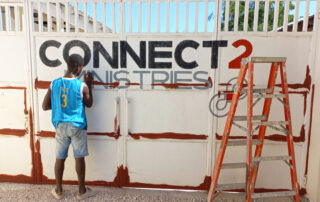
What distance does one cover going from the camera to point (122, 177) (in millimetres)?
2885

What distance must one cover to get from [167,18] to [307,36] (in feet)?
4.99

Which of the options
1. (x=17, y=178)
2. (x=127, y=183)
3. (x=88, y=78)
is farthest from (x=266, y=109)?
(x=17, y=178)

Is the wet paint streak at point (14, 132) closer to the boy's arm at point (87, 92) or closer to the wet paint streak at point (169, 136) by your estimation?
the boy's arm at point (87, 92)

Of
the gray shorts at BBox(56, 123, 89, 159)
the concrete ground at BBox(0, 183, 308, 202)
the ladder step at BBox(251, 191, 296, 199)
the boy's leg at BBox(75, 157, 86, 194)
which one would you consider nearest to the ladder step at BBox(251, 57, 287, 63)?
the ladder step at BBox(251, 191, 296, 199)

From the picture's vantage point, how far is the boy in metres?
2.50

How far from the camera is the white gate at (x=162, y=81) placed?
259cm

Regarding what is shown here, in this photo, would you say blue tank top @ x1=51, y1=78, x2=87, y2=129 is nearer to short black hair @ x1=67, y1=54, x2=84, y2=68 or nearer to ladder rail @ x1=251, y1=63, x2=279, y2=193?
short black hair @ x1=67, y1=54, x2=84, y2=68

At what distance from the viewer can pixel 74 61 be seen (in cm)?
254

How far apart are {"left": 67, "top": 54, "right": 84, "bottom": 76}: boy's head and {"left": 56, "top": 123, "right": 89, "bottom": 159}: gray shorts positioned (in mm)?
576

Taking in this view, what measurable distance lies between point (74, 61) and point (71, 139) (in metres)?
0.86

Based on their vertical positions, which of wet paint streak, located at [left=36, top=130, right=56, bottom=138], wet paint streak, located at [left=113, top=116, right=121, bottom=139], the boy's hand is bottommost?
wet paint streak, located at [left=36, top=130, right=56, bottom=138]

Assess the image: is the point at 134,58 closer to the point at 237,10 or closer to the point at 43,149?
the point at 237,10

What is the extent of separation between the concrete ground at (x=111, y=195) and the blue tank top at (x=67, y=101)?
0.87 metres

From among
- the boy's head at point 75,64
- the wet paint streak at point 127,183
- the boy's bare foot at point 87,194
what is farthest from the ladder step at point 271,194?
the boy's head at point 75,64
